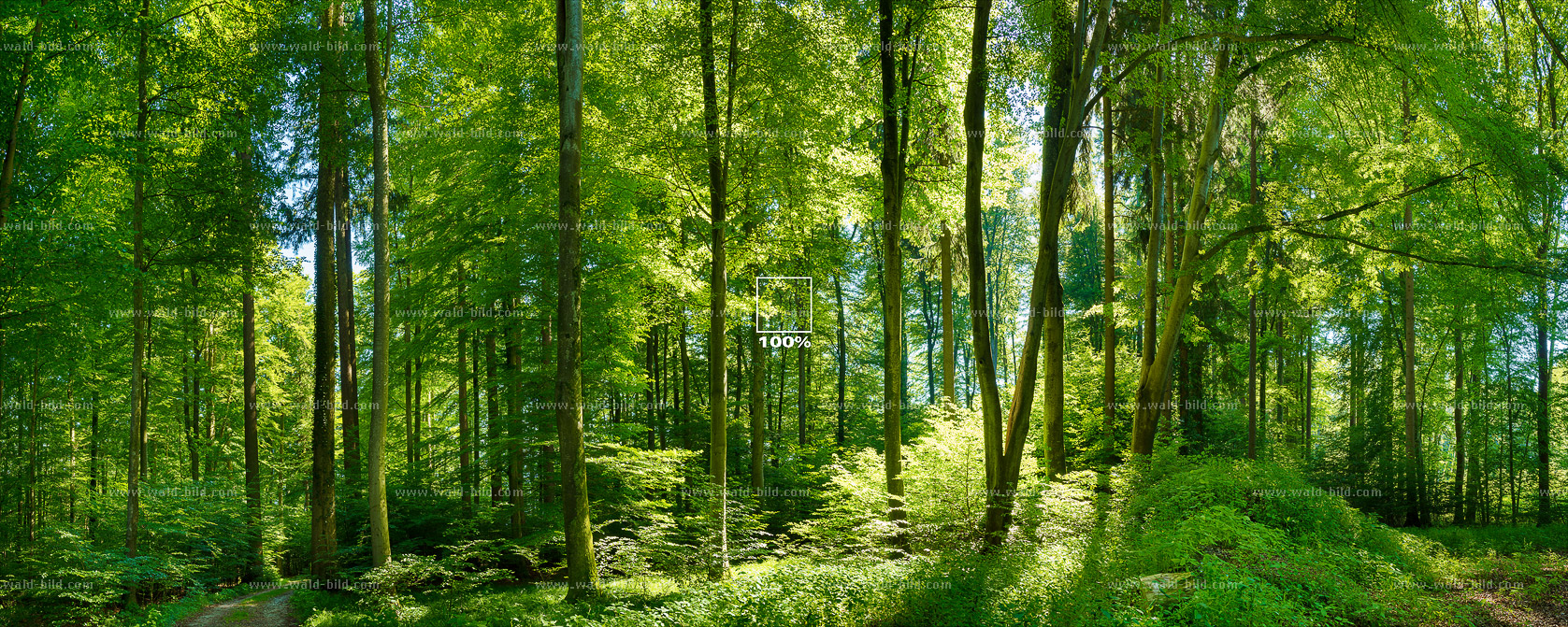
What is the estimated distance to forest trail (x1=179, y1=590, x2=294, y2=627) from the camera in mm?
10508

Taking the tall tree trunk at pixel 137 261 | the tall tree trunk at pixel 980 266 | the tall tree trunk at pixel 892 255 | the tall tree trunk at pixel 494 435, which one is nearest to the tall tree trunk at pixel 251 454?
the tall tree trunk at pixel 137 261

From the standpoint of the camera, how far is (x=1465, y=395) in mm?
18625

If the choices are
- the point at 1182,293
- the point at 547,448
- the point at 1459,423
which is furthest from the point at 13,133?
the point at 1459,423

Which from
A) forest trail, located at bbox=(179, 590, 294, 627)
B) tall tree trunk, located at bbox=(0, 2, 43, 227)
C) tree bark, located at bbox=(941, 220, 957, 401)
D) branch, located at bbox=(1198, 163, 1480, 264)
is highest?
tall tree trunk, located at bbox=(0, 2, 43, 227)

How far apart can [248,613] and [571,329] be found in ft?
22.1

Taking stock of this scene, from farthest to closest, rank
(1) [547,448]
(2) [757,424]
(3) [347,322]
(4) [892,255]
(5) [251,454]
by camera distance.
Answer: (5) [251,454]
(2) [757,424]
(1) [547,448]
(3) [347,322]
(4) [892,255]

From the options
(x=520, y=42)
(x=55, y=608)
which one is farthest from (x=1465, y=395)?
(x=55, y=608)

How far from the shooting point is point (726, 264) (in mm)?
12688

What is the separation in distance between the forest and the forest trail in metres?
0.15

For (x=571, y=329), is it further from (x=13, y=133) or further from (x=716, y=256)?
(x=13, y=133)

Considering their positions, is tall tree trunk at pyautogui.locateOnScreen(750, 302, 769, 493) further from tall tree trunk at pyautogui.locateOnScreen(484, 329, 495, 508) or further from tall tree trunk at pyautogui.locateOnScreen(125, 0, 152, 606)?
tall tree trunk at pyautogui.locateOnScreen(125, 0, 152, 606)

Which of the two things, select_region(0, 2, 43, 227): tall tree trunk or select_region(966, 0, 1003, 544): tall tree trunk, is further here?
select_region(966, 0, 1003, 544): tall tree trunk

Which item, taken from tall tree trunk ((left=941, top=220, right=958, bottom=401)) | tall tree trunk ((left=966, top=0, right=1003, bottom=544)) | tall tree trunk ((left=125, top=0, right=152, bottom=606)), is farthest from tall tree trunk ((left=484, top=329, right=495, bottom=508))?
tall tree trunk ((left=941, top=220, right=958, bottom=401))

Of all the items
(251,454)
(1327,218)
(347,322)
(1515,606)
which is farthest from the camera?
(251,454)
